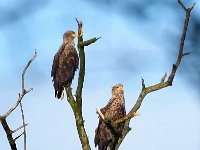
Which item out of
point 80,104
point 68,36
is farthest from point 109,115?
point 68,36

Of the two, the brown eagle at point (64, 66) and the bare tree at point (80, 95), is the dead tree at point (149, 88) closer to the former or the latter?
the bare tree at point (80, 95)

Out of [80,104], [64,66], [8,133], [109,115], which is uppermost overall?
[64,66]

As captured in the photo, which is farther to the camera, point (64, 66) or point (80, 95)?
point (64, 66)

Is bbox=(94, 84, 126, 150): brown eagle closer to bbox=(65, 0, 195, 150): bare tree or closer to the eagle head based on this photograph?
bbox=(65, 0, 195, 150): bare tree

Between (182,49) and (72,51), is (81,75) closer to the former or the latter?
(182,49)

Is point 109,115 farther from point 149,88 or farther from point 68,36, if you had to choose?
point 68,36

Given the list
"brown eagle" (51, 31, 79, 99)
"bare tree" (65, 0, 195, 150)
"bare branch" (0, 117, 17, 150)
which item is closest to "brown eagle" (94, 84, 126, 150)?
"bare tree" (65, 0, 195, 150)

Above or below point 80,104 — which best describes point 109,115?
above

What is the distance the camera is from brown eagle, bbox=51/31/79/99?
326 inches

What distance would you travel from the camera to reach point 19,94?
201 inches

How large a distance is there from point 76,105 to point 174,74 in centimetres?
125

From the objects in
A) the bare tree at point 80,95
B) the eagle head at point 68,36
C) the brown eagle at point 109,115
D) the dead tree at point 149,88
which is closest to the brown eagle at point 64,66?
the eagle head at point 68,36

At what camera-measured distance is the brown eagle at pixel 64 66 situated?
8.28 m

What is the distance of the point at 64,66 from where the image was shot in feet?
27.4
